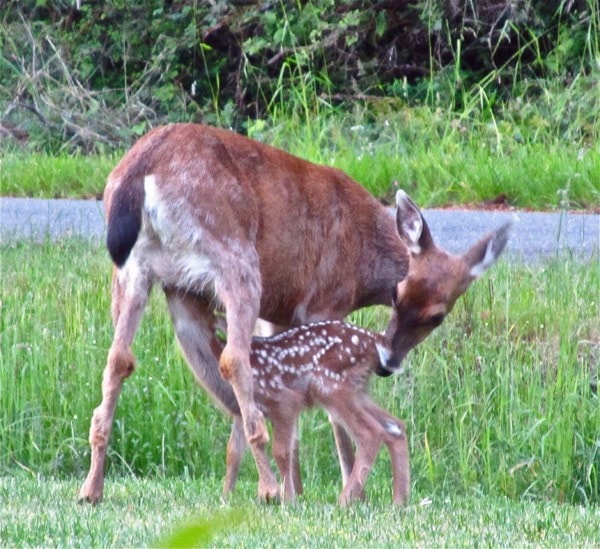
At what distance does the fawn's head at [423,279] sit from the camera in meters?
6.88

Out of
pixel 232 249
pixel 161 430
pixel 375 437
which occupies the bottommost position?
pixel 161 430

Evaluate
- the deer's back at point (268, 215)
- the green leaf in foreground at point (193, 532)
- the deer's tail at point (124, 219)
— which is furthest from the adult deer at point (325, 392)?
the green leaf in foreground at point (193, 532)

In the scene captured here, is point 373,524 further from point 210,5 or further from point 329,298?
point 210,5

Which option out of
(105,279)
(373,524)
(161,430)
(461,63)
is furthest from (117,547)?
(461,63)

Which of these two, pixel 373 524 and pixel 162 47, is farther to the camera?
pixel 162 47

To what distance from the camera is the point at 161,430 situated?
8023mm

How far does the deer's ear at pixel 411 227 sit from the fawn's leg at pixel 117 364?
4.92ft

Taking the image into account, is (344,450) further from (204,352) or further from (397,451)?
(204,352)

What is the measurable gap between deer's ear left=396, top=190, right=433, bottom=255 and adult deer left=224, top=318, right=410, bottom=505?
654 millimetres

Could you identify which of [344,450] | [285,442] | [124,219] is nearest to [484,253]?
[344,450]

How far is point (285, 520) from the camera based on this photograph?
5.39m

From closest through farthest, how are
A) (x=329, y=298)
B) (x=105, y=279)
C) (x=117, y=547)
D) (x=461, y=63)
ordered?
(x=117, y=547) → (x=329, y=298) → (x=105, y=279) → (x=461, y=63)

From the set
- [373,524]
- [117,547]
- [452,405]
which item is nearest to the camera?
[117,547]

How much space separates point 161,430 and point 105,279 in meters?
1.87
